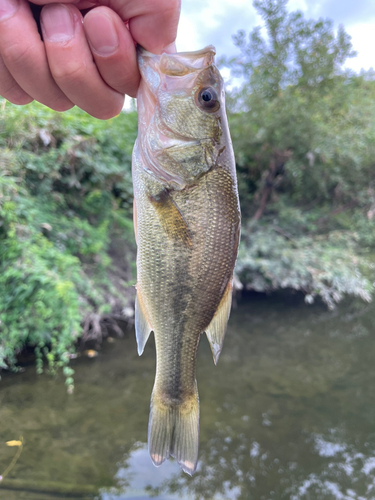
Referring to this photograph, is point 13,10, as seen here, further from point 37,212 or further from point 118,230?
point 118,230

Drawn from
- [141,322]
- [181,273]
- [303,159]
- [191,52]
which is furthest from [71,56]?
[303,159]

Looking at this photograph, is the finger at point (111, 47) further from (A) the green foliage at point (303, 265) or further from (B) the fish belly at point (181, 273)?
(A) the green foliage at point (303, 265)

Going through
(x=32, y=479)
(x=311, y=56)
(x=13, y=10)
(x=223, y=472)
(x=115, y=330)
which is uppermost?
(x=311, y=56)

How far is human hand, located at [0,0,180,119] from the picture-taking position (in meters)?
1.05

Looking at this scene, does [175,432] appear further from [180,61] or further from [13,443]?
[13,443]

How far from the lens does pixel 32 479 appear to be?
2.68 m

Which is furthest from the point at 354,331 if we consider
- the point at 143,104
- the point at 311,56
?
the point at 143,104

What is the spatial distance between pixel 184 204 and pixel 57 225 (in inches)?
124

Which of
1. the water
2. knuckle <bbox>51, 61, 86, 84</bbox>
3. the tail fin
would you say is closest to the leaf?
the water

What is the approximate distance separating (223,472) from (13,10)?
3.70 metres

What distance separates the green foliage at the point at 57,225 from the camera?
315 cm

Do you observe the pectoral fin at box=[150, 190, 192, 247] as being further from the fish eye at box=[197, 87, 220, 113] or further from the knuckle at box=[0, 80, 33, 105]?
the knuckle at box=[0, 80, 33, 105]

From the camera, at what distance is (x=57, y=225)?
155 inches

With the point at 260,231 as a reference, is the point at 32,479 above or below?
below
